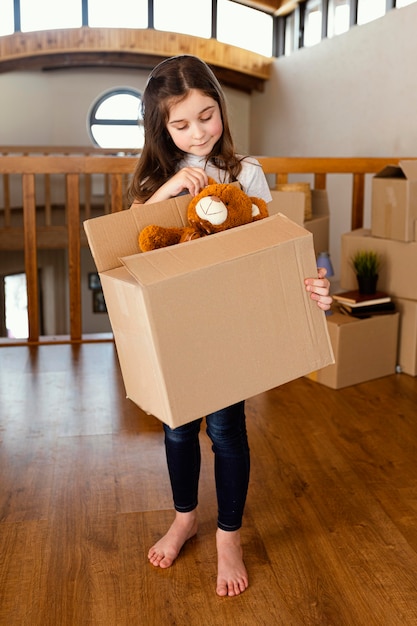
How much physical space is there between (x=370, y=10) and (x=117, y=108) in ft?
12.9

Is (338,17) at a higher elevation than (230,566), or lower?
higher

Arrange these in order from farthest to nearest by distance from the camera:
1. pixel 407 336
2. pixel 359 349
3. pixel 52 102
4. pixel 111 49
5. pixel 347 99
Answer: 1. pixel 52 102
2. pixel 111 49
3. pixel 347 99
4. pixel 407 336
5. pixel 359 349

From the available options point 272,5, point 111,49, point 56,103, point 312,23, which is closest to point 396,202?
point 312,23

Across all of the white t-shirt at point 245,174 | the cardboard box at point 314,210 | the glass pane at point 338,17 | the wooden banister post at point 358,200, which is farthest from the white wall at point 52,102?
the white t-shirt at point 245,174

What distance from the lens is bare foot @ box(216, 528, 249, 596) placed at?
1405mm

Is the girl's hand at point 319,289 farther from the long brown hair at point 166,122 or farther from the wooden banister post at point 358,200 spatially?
the wooden banister post at point 358,200

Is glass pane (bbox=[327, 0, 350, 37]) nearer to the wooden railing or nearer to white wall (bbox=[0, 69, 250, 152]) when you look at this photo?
white wall (bbox=[0, 69, 250, 152])

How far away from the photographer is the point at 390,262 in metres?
2.81

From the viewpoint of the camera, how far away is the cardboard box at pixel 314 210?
285 cm

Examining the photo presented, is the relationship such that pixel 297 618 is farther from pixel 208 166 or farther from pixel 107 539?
pixel 208 166

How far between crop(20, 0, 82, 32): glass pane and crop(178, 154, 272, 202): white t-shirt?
7.59 metres

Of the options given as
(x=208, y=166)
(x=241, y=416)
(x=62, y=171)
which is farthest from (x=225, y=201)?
(x=62, y=171)

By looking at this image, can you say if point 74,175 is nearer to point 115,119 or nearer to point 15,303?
point 115,119

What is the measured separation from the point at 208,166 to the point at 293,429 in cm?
106
